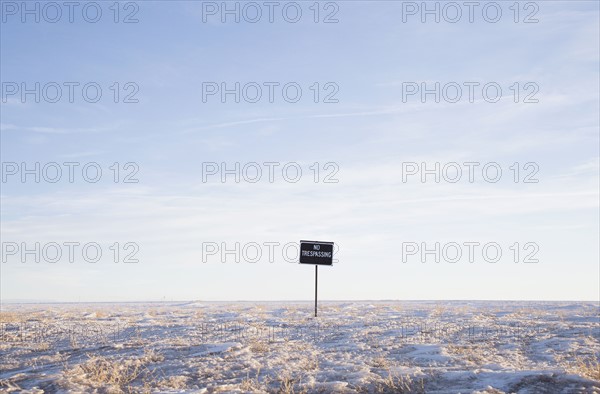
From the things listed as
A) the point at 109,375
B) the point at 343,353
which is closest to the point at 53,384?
the point at 109,375

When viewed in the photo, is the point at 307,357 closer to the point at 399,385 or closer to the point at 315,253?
the point at 399,385

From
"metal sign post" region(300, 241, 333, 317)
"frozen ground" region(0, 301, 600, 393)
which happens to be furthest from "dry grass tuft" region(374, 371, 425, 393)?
"metal sign post" region(300, 241, 333, 317)

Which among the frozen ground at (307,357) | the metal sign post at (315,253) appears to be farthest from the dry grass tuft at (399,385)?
the metal sign post at (315,253)

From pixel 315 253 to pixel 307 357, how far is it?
33.9ft

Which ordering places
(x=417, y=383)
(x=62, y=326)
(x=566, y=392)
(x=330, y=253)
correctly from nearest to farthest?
(x=566, y=392) → (x=417, y=383) → (x=62, y=326) → (x=330, y=253)

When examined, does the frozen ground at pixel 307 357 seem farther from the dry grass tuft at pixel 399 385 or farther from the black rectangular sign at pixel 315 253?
the black rectangular sign at pixel 315 253

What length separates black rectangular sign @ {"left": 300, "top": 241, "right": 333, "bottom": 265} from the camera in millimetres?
21188

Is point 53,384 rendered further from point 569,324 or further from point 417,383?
point 569,324

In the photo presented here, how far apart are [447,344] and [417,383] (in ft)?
15.8

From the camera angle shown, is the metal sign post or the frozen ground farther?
the metal sign post

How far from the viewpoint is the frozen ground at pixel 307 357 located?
8.22 m

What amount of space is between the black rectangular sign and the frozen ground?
3.45m

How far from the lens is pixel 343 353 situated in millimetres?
11578

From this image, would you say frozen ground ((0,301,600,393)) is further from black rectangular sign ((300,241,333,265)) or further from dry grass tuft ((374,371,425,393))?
black rectangular sign ((300,241,333,265))
